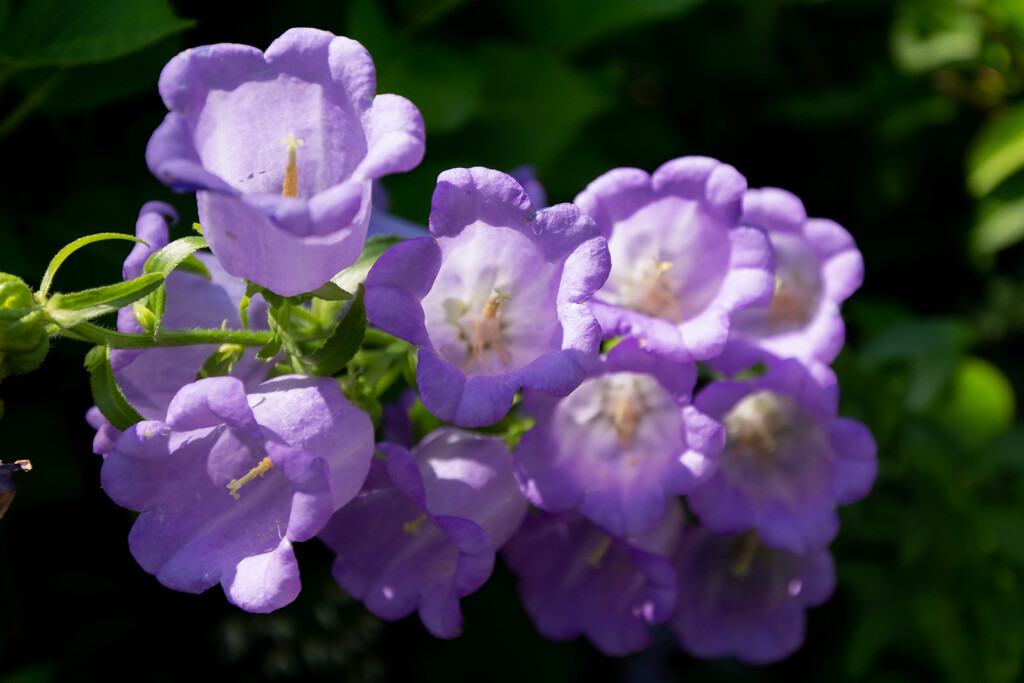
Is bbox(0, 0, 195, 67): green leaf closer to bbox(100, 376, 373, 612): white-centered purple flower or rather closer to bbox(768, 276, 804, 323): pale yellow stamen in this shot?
bbox(100, 376, 373, 612): white-centered purple flower

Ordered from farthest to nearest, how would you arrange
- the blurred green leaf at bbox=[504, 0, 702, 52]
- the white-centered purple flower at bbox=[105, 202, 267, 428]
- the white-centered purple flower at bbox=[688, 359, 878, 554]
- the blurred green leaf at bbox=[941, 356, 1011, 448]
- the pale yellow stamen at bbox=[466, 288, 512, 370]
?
the blurred green leaf at bbox=[941, 356, 1011, 448], the blurred green leaf at bbox=[504, 0, 702, 52], the white-centered purple flower at bbox=[688, 359, 878, 554], the pale yellow stamen at bbox=[466, 288, 512, 370], the white-centered purple flower at bbox=[105, 202, 267, 428]

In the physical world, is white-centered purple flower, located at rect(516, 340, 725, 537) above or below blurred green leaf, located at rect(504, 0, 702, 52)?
below

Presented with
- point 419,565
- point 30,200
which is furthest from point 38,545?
point 419,565

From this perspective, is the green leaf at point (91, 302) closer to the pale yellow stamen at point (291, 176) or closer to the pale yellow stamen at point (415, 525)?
the pale yellow stamen at point (291, 176)

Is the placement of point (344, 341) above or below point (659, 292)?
above

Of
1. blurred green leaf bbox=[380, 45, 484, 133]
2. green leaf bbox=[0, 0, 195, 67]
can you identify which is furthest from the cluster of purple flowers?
blurred green leaf bbox=[380, 45, 484, 133]

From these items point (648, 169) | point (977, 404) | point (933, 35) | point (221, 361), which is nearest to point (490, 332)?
point (221, 361)

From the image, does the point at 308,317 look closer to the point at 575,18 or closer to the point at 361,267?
the point at 361,267
